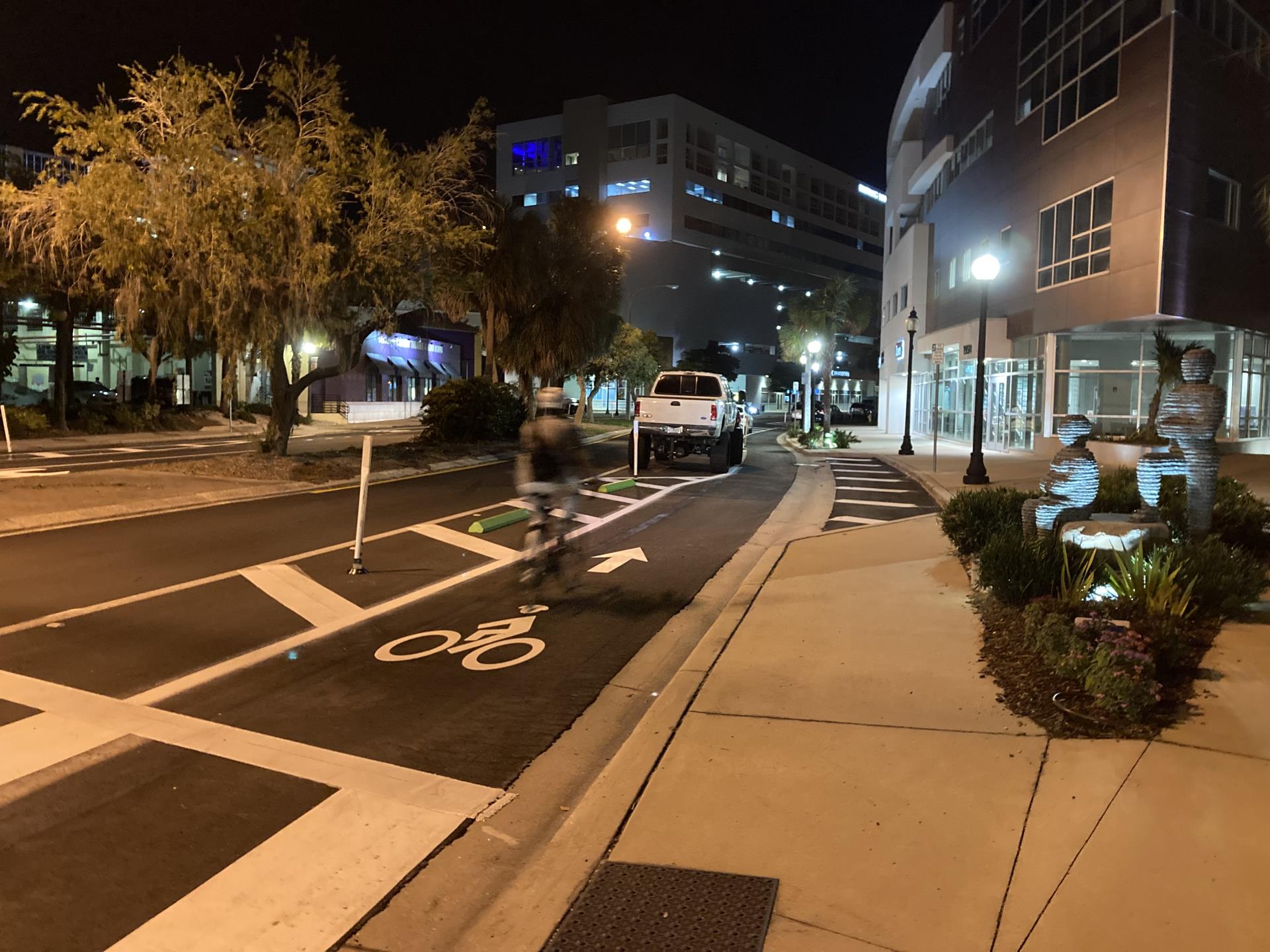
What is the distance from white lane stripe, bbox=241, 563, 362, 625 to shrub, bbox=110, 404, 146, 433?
26.9 m

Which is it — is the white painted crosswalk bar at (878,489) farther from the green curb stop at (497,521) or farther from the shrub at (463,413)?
the shrub at (463,413)

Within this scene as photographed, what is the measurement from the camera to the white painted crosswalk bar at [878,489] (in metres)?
18.5

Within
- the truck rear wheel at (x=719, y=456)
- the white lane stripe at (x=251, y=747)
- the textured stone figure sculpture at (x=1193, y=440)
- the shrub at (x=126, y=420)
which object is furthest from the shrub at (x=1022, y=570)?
the shrub at (x=126, y=420)

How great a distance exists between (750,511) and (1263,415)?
23.0 m

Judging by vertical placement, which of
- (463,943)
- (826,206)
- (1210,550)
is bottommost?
(463,943)

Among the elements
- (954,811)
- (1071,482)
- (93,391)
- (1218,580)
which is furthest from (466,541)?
(93,391)

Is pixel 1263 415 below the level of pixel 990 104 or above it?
below

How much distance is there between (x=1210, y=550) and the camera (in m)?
7.36

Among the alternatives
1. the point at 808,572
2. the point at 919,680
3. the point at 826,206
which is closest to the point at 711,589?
the point at 808,572

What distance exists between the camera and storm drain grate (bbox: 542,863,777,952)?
3.34 metres

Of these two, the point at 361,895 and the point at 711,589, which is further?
the point at 711,589

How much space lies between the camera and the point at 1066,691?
541 cm

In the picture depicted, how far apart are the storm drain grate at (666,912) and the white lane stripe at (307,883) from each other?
83 centimetres

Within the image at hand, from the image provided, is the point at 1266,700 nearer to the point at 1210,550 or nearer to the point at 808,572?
the point at 1210,550
